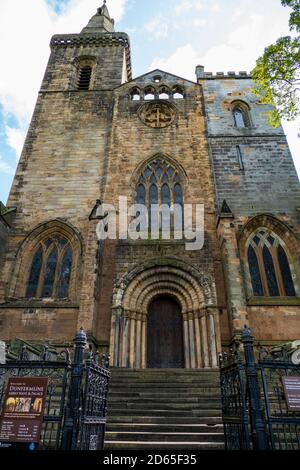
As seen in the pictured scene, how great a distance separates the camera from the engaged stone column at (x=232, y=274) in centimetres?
1145

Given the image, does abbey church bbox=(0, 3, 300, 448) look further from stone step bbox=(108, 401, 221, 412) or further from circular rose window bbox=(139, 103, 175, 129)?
stone step bbox=(108, 401, 221, 412)

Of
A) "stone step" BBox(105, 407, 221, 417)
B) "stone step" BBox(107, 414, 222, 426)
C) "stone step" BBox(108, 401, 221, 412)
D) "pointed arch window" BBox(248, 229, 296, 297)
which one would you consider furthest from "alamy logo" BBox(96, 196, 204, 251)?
"stone step" BBox(107, 414, 222, 426)

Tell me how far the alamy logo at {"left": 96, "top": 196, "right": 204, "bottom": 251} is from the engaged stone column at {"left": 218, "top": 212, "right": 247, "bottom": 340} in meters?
1.04

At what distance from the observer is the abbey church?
1216 centimetres

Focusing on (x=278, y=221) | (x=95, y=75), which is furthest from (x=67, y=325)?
(x=95, y=75)

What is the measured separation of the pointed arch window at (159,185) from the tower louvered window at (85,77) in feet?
29.6

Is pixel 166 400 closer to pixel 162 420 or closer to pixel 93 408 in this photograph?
pixel 162 420

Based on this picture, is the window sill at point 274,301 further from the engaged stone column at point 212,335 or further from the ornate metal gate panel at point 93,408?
the ornate metal gate panel at point 93,408

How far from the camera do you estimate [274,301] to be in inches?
497

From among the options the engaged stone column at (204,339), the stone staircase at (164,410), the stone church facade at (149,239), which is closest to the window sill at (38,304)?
the stone church facade at (149,239)

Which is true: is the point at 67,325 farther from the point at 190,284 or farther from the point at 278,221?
the point at 278,221

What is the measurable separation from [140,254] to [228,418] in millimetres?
8409

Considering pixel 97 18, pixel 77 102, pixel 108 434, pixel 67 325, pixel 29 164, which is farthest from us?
pixel 97 18

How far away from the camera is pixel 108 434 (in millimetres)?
6633
